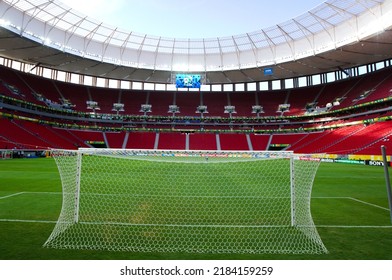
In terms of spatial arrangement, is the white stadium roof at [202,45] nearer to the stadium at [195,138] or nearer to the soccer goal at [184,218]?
the stadium at [195,138]

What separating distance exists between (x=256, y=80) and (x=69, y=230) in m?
49.5

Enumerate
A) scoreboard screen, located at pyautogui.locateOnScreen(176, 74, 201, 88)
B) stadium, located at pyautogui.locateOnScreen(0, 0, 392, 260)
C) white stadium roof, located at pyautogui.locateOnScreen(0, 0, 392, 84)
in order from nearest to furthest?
stadium, located at pyautogui.locateOnScreen(0, 0, 392, 260)
white stadium roof, located at pyautogui.locateOnScreen(0, 0, 392, 84)
scoreboard screen, located at pyautogui.locateOnScreen(176, 74, 201, 88)

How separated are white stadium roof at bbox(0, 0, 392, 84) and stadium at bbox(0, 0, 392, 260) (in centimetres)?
21

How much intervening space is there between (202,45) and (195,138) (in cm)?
1688

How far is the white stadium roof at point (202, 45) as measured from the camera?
29.0 metres

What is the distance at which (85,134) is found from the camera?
43.7 meters

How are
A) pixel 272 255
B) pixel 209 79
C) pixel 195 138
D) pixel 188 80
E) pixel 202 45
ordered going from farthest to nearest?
pixel 209 79, pixel 195 138, pixel 188 80, pixel 202 45, pixel 272 255

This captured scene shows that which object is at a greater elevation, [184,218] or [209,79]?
[209,79]

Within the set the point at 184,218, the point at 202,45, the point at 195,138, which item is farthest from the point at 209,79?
the point at 184,218

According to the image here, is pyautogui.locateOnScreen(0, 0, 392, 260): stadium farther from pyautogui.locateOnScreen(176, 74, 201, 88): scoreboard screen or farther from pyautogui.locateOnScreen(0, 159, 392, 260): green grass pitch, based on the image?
pyautogui.locateOnScreen(176, 74, 201, 88): scoreboard screen

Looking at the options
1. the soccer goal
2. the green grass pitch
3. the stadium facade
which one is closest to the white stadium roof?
the stadium facade

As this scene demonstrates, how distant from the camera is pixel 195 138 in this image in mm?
47438

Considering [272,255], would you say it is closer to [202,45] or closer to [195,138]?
[202,45]

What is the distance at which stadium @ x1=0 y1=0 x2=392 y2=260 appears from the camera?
490 centimetres
